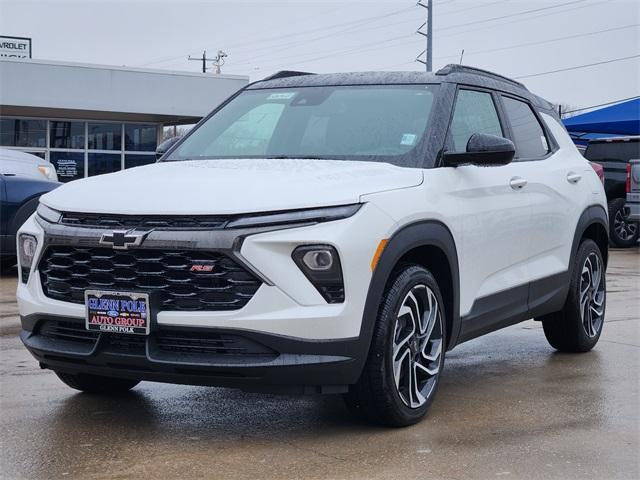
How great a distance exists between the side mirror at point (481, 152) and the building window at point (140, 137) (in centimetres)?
2660

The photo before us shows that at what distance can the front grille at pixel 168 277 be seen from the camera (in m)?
4.34

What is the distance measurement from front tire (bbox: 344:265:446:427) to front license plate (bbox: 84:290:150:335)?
40.8 inches

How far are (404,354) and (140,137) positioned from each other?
27532 millimetres

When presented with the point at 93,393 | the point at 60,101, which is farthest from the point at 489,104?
the point at 60,101

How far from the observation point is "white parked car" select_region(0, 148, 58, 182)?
12.2 m

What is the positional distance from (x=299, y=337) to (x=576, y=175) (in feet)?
10.9

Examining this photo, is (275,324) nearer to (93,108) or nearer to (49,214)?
(49,214)

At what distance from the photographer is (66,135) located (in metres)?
29.8

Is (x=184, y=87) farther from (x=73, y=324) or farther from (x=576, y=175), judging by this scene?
(x=73, y=324)

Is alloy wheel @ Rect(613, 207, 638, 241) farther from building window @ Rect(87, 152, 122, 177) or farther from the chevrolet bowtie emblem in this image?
building window @ Rect(87, 152, 122, 177)

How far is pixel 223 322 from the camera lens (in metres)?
4.31

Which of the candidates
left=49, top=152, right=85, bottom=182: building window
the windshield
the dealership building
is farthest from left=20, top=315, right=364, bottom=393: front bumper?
left=49, top=152, right=85, bottom=182: building window

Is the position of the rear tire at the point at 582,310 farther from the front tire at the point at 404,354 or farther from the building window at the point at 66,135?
the building window at the point at 66,135

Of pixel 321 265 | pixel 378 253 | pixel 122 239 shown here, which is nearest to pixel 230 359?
pixel 321 265
